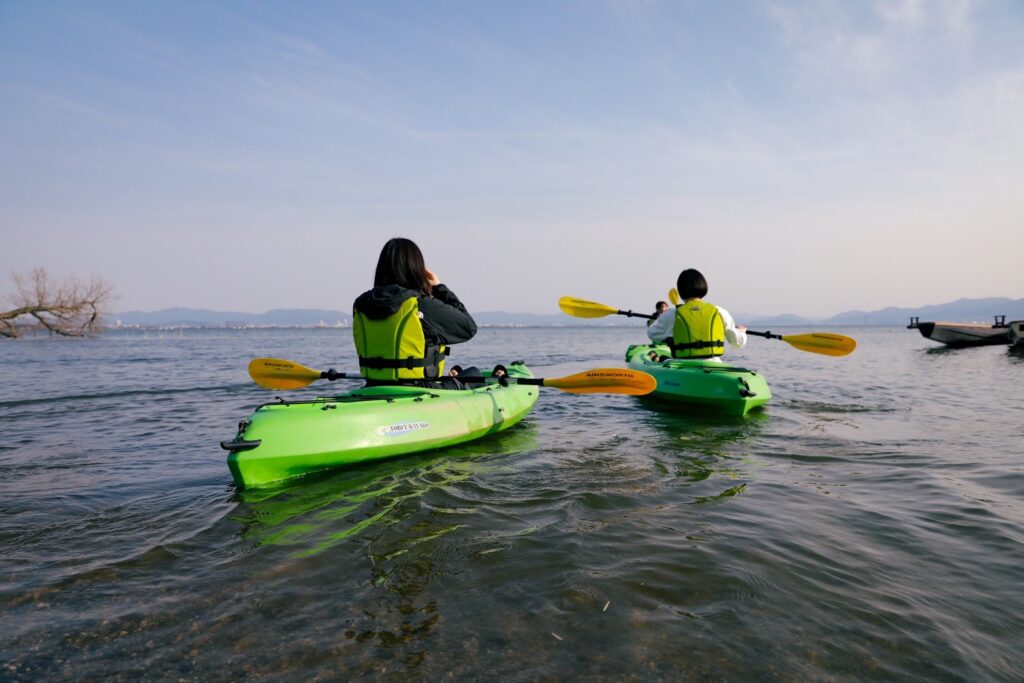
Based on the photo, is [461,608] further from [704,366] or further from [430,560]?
[704,366]

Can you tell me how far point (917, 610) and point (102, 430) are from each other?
9354mm

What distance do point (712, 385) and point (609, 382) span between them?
7.65 feet

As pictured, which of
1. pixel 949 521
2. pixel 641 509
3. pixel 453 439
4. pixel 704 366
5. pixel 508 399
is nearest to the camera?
pixel 949 521

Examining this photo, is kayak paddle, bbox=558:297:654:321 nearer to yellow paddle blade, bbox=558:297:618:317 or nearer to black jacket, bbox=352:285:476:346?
yellow paddle blade, bbox=558:297:618:317

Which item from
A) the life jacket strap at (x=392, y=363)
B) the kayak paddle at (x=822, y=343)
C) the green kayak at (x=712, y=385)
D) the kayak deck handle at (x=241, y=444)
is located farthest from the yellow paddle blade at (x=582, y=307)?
the kayak deck handle at (x=241, y=444)

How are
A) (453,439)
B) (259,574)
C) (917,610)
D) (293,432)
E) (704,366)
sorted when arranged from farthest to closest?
(704,366), (453,439), (293,432), (259,574), (917,610)

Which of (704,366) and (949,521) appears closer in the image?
(949,521)

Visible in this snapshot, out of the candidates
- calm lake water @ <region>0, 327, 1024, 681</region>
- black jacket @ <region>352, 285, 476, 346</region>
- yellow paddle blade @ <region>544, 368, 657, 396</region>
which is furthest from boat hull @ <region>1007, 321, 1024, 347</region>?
black jacket @ <region>352, 285, 476, 346</region>

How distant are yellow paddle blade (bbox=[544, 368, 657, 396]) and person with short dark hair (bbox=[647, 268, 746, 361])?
8.76ft

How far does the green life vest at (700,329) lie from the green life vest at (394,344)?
188 inches

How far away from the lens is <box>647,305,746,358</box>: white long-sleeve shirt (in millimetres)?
9234

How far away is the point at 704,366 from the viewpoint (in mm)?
8859

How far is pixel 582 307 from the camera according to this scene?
12430 mm

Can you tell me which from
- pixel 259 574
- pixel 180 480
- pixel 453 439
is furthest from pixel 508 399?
pixel 259 574
